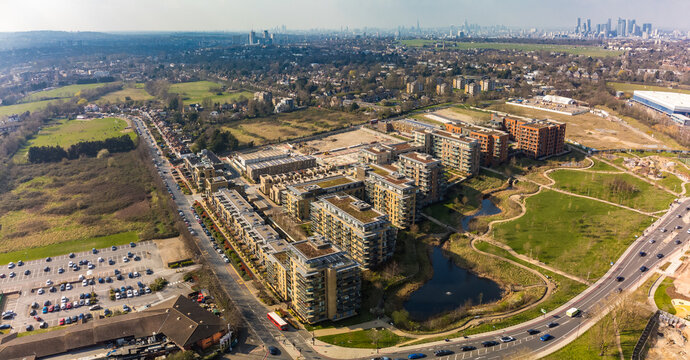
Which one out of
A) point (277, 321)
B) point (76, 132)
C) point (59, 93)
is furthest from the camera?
point (59, 93)

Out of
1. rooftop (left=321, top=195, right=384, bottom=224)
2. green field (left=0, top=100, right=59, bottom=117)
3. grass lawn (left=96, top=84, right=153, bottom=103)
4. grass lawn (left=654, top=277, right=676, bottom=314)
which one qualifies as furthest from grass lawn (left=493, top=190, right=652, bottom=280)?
green field (left=0, top=100, right=59, bottom=117)

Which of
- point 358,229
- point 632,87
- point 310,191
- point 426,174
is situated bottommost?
point 358,229

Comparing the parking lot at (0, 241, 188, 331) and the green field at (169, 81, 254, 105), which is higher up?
the green field at (169, 81, 254, 105)

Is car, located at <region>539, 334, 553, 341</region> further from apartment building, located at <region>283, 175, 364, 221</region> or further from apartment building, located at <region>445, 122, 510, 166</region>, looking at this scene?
apartment building, located at <region>445, 122, 510, 166</region>

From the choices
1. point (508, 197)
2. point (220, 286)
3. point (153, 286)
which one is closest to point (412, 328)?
point (220, 286)

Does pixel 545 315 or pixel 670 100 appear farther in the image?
pixel 670 100

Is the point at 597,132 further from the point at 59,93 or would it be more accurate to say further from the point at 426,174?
the point at 59,93

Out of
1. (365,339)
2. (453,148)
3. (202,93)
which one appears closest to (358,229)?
(365,339)
